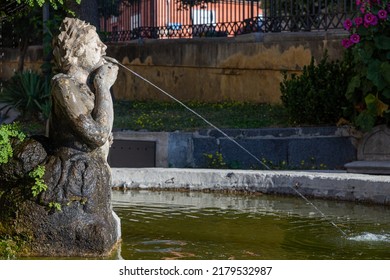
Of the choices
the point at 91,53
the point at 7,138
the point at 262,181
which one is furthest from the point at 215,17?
the point at 7,138

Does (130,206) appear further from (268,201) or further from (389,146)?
(389,146)

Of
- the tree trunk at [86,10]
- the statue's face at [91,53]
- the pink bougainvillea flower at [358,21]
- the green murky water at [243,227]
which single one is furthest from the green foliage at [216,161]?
the tree trunk at [86,10]

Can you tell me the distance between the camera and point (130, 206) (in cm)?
769

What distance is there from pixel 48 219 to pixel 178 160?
5.07 metres

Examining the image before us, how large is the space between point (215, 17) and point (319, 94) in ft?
21.4

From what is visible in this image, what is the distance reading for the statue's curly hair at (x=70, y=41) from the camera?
5820mm

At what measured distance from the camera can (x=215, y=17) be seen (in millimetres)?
18000

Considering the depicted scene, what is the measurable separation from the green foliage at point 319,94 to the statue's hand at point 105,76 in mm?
5935

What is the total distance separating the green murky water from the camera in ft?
19.8

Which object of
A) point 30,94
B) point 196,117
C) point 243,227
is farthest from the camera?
point 30,94

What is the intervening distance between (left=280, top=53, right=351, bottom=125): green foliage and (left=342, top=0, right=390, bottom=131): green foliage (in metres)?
0.59

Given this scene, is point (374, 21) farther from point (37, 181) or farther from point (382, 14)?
point (37, 181)

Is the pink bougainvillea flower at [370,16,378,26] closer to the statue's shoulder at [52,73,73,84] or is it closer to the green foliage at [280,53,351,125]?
the green foliage at [280,53,351,125]

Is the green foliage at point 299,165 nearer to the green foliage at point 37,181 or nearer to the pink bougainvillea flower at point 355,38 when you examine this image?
the pink bougainvillea flower at point 355,38
